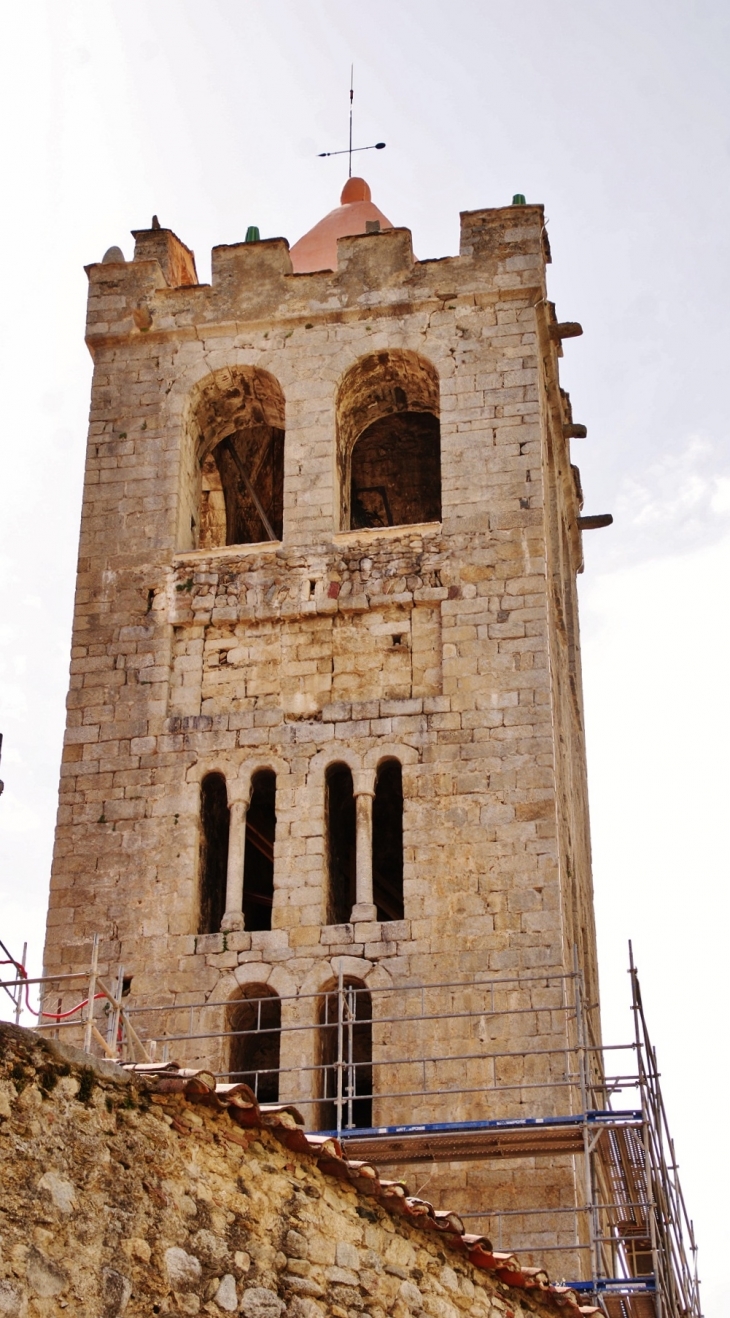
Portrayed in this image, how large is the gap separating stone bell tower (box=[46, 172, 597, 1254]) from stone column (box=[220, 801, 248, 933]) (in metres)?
0.02

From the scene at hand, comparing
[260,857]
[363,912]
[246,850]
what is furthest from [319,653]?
[363,912]

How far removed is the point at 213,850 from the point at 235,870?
28.9 inches

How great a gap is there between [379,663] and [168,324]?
4.66 meters

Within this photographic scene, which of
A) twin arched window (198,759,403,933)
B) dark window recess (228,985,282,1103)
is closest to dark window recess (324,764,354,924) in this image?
twin arched window (198,759,403,933)

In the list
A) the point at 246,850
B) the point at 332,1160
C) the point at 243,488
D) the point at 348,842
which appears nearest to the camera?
the point at 332,1160

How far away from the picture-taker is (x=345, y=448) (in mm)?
21484

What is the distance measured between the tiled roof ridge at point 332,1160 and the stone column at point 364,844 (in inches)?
243

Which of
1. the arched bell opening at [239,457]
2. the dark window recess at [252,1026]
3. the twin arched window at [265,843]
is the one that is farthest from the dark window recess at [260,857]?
the arched bell opening at [239,457]

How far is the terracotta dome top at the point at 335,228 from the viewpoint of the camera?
2361 cm

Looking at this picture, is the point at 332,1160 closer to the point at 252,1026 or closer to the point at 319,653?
the point at 252,1026

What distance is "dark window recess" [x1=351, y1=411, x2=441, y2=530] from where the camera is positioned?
24.4m

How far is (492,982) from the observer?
16750mm

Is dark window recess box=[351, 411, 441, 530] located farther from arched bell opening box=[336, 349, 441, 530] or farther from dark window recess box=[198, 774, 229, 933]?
dark window recess box=[198, 774, 229, 933]

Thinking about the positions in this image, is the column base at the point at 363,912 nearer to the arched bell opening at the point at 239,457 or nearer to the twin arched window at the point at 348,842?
the twin arched window at the point at 348,842
